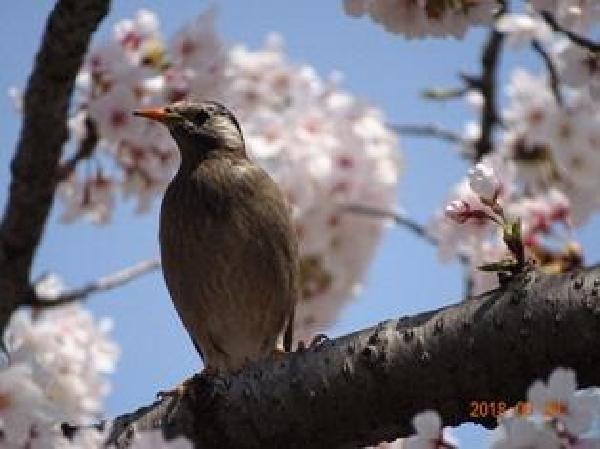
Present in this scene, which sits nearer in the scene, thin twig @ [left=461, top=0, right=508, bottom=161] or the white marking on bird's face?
the white marking on bird's face

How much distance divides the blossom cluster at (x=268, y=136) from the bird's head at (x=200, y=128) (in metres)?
0.16

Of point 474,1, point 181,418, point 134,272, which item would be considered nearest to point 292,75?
point 134,272

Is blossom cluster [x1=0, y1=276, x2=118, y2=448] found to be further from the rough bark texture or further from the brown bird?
the brown bird

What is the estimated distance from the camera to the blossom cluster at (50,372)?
200 centimetres

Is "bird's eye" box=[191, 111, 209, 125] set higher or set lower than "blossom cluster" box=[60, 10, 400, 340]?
lower

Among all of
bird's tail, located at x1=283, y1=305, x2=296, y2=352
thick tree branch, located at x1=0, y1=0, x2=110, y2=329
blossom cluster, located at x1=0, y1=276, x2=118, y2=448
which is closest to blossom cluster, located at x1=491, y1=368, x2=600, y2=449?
blossom cluster, located at x1=0, y1=276, x2=118, y2=448

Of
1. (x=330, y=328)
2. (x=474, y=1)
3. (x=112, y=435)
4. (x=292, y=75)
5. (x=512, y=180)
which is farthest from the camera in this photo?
(x=292, y=75)

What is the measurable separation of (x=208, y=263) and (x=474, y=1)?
1183 mm

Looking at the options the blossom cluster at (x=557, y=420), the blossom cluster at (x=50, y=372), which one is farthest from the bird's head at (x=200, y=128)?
the blossom cluster at (x=557, y=420)

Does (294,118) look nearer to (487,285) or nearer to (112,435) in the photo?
(487,285)

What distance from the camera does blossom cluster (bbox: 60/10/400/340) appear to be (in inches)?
170

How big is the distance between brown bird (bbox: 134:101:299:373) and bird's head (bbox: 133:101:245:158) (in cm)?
8

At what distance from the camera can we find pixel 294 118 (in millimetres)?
6504

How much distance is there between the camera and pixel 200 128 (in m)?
4.05
